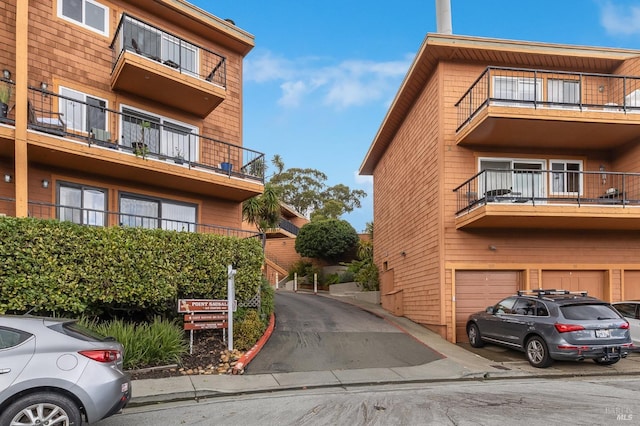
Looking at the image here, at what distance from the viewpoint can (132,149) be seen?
12039 mm

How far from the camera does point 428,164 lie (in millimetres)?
15375

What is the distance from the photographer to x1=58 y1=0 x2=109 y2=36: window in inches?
491

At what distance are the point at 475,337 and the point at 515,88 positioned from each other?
26.2ft

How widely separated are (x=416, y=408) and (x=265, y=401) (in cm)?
240

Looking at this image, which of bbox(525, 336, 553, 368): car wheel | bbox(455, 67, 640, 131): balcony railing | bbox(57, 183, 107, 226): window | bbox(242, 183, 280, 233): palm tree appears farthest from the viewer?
bbox(242, 183, 280, 233): palm tree

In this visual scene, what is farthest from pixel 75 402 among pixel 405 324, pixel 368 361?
pixel 405 324

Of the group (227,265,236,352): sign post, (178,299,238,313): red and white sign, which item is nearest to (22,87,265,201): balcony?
(227,265,236,352): sign post

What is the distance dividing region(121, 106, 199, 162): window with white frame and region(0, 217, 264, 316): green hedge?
3.36m

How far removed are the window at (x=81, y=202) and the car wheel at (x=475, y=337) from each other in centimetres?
1029

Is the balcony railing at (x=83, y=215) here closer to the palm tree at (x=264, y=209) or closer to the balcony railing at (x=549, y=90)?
the palm tree at (x=264, y=209)

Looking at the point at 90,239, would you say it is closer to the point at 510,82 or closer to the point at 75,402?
the point at 75,402

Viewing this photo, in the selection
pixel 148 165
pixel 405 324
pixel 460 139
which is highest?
pixel 460 139

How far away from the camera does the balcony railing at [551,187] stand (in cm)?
1395

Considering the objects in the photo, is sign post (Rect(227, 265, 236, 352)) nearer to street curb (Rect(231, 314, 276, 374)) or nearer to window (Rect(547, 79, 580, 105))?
street curb (Rect(231, 314, 276, 374))
